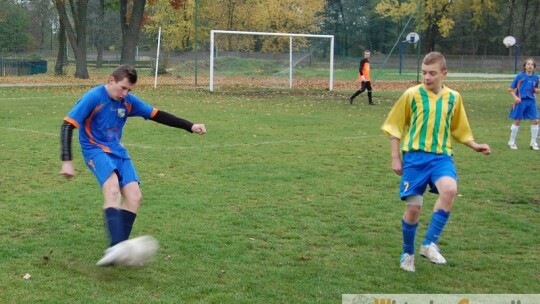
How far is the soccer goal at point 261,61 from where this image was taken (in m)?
30.5

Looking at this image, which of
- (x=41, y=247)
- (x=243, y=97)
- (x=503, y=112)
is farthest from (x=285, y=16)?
(x=41, y=247)

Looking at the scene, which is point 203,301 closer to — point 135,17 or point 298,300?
point 298,300

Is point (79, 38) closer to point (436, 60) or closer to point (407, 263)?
point (436, 60)

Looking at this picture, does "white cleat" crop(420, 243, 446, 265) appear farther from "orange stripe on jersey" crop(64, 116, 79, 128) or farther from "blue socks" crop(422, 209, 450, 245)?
"orange stripe on jersey" crop(64, 116, 79, 128)

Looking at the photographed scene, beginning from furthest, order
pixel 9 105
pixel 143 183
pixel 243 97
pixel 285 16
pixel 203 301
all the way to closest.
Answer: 1. pixel 285 16
2. pixel 243 97
3. pixel 9 105
4. pixel 143 183
5. pixel 203 301

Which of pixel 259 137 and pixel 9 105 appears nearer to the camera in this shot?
pixel 259 137

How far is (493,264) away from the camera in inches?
239

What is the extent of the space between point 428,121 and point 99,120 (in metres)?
2.71

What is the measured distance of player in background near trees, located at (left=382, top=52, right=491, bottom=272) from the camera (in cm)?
579

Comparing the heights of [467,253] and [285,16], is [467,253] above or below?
below

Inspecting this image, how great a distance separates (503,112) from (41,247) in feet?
59.2

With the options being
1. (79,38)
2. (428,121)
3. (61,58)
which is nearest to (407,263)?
(428,121)

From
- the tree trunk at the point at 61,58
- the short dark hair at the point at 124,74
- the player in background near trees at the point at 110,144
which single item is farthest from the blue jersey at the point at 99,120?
the tree trunk at the point at 61,58

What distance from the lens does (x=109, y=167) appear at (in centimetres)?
585
